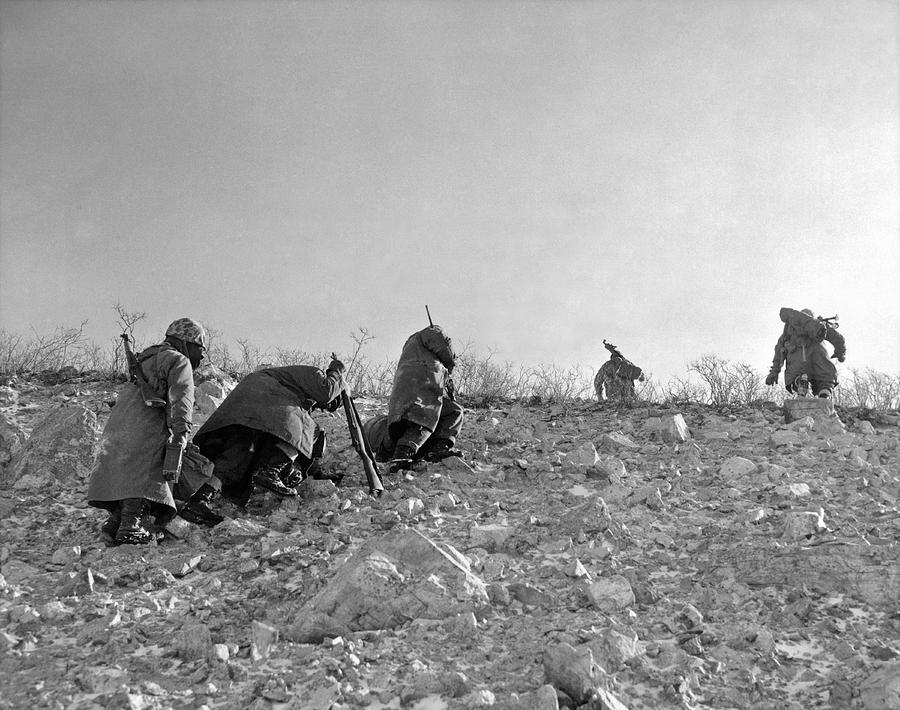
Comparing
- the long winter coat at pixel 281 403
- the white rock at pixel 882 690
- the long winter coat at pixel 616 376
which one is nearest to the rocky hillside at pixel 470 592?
the white rock at pixel 882 690

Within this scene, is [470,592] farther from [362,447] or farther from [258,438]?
[258,438]

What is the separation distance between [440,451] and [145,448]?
2699mm

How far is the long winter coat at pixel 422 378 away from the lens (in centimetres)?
651

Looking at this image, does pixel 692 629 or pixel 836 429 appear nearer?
pixel 692 629

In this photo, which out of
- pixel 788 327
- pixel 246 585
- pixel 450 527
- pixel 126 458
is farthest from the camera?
pixel 788 327

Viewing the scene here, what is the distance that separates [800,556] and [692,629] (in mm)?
1052

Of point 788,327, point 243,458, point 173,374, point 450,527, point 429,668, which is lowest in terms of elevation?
point 429,668

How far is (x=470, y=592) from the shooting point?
3836 mm

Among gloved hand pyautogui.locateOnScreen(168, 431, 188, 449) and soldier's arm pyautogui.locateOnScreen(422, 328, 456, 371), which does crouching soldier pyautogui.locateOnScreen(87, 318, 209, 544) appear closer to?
gloved hand pyautogui.locateOnScreen(168, 431, 188, 449)

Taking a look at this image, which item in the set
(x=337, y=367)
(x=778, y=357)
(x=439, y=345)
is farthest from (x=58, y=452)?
(x=778, y=357)

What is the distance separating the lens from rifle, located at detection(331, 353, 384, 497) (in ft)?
18.7

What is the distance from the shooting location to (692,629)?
11.9 ft

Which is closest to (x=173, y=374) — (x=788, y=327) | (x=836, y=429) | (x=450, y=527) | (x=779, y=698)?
(x=450, y=527)

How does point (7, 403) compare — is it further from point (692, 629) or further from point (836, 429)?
point (836, 429)
